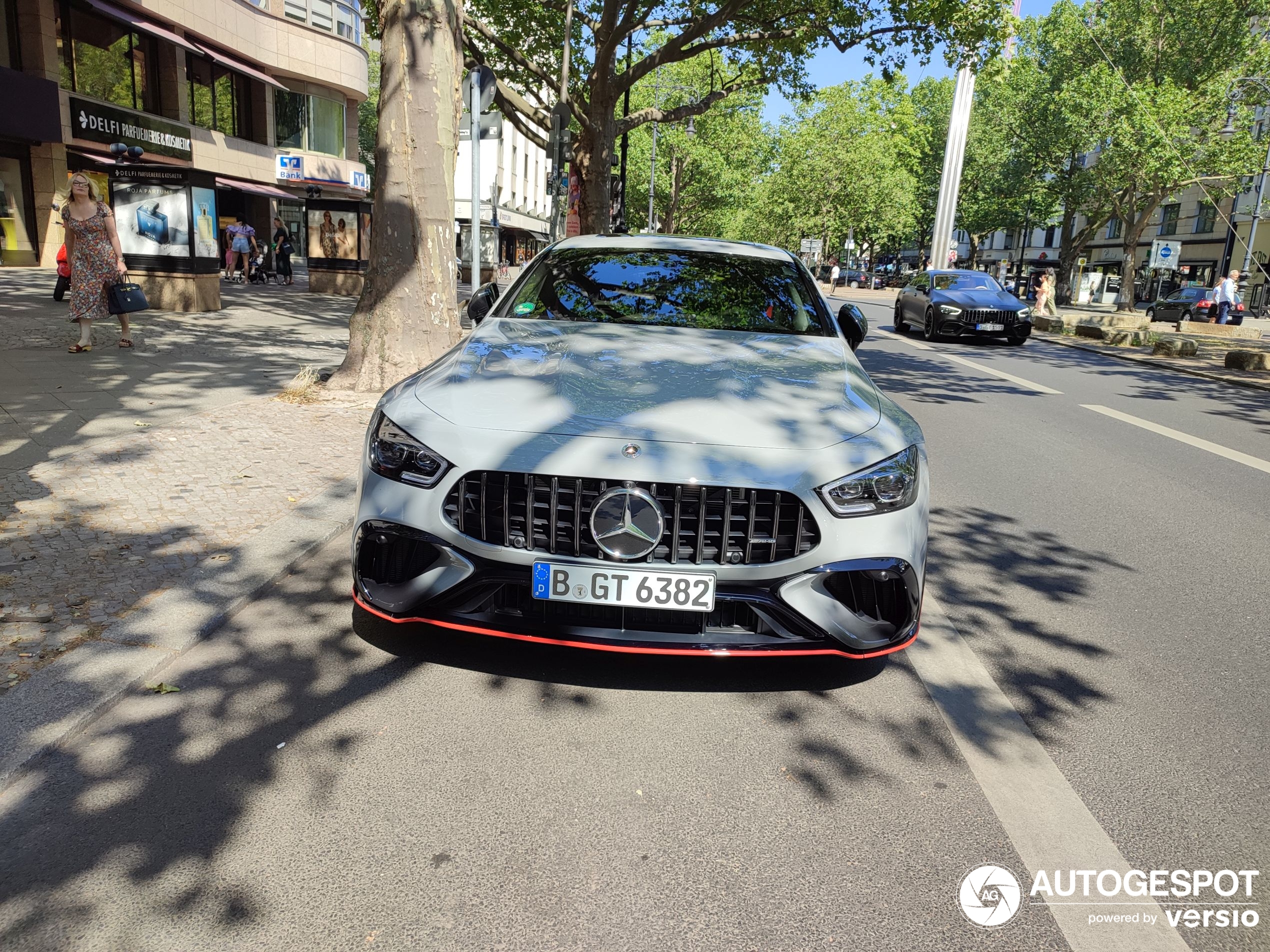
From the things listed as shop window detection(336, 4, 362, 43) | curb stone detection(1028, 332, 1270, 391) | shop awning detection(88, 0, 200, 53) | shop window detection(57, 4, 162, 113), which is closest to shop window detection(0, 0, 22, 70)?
shop window detection(57, 4, 162, 113)

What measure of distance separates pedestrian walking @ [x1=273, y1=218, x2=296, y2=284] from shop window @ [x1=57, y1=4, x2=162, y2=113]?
21.2 feet

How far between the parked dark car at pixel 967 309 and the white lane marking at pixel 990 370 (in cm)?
65

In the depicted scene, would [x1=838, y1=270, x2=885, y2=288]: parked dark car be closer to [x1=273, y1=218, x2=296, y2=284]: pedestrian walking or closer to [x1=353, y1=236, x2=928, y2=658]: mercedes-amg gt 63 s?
[x1=273, y1=218, x2=296, y2=284]: pedestrian walking

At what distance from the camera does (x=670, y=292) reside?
4719mm

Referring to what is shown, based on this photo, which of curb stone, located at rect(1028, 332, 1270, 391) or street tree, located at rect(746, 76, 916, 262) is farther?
street tree, located at rect(746, 76, 916, 262)

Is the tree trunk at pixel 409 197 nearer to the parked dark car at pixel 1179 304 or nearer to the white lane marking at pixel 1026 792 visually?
the white lane marking at pixel 1026 792

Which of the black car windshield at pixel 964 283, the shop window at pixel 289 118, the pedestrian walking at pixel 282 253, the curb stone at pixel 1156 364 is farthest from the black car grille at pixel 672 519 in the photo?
the shop window at pixel 289 118

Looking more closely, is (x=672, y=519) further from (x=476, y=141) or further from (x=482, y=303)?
(x=476, y=141)

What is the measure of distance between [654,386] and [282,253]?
940 inches

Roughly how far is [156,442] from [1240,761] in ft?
19.7

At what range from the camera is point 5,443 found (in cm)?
590

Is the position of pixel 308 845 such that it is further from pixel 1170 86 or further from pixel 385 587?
pixel 1170 86

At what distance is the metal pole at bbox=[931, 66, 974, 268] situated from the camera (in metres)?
37.1

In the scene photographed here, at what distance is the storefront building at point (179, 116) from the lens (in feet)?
46.7
